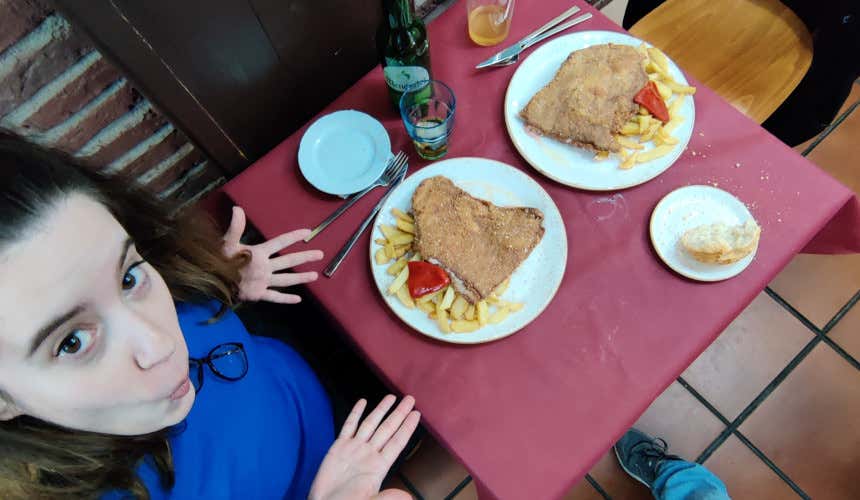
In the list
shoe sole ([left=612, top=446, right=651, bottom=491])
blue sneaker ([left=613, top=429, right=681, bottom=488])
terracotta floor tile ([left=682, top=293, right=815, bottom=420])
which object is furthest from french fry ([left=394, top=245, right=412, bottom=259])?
terracotta floor tile ([left=682, top=293, right=815, bottom=420])

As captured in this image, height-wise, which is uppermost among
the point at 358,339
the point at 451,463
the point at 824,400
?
the point at 358,339

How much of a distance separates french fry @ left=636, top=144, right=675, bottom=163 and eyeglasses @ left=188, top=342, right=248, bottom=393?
37.7 inches

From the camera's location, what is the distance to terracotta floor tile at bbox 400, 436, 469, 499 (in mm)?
1823

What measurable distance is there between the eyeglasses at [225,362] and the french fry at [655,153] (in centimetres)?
96

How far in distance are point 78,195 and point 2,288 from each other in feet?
0.51

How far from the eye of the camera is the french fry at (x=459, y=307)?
107cm

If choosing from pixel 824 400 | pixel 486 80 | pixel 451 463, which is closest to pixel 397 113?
pixel 486 80

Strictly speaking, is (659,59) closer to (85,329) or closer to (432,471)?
(85,329)

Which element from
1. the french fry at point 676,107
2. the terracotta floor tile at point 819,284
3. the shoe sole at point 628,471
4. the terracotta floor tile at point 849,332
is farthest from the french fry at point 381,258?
the terracotta floor tile at point 849,332

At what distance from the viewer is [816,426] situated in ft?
5.91

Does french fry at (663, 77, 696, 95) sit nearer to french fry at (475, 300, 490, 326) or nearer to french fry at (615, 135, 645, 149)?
french fry at (615, 135, 645, 149)

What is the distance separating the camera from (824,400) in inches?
71.9

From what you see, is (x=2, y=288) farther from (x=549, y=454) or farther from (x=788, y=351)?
(x=788, y=351)

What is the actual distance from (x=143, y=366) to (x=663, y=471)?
1.57 metres
